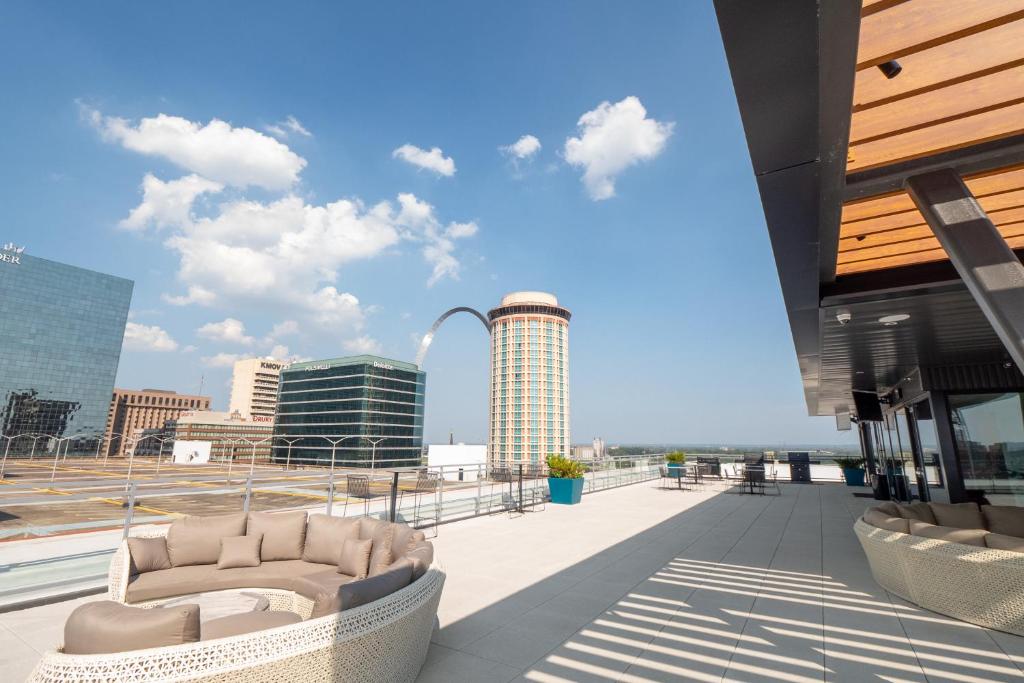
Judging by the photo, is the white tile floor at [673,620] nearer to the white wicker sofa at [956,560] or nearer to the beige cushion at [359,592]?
the white wicker sofa at [956,560]

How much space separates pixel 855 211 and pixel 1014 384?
825 centimetres

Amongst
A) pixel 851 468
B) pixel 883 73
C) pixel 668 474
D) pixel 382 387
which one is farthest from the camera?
pixel 382 387

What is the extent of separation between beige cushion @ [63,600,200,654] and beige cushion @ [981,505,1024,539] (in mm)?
7640

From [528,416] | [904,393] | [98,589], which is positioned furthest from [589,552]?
[528,416]

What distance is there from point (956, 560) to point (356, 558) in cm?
573

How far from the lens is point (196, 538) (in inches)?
185

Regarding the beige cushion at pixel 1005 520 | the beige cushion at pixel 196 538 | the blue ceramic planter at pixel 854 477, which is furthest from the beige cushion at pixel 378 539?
the blue ceramic planter at pixel 854 477

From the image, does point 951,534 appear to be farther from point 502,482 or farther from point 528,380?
point 528,380

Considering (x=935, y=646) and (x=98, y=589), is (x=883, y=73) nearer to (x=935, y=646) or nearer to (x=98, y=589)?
(x=935, y=646)

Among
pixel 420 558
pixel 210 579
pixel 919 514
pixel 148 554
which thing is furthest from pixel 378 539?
pixel 919 514

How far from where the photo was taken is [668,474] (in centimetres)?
1994

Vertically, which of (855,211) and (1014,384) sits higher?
(855,211)

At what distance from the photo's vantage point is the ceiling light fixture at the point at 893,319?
579 cm

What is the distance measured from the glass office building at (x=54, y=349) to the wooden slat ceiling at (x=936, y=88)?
11373 centimetres
